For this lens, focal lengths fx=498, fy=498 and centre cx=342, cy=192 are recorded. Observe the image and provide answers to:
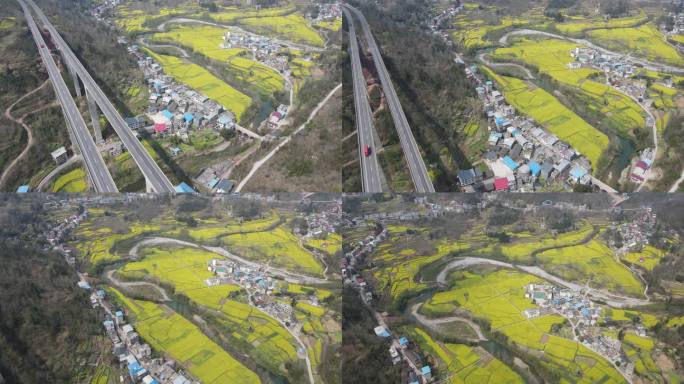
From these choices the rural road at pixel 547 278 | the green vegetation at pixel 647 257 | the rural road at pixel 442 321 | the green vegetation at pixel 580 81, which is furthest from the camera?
the green vegetation at pixel 580 81

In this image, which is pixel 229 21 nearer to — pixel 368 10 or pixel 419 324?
pixel 368 10

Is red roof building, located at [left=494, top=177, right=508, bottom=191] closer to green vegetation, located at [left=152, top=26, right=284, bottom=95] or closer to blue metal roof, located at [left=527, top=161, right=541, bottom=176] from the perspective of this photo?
blue metal roof, located at [left=527, top=161, right=541, bottom=176]

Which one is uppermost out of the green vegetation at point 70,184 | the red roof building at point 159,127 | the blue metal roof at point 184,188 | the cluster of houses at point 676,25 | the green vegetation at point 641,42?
the cluster of houses at point 676,25

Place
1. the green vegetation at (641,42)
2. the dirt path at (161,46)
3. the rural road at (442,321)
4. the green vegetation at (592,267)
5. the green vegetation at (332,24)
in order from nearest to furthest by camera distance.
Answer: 1. the rural road at (442,321)
2. the green vegetation at (592,267)
3. the green vegetation at (641,42)
4. the dirt path at (161,46)
5. the green vegetation at (332,24)

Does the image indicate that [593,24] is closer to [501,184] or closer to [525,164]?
[525,164]

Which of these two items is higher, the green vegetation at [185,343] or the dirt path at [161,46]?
the dirt path at [161,46]

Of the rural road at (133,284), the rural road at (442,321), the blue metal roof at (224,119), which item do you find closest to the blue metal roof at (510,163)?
the rural road at (442,321)

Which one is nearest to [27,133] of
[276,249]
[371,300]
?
[276,249]

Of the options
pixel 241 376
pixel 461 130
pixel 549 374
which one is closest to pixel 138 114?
pixel 241 376

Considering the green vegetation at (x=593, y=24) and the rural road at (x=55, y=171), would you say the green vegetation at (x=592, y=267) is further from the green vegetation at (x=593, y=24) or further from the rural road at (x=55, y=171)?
the rural road at (x=55, y=171)
